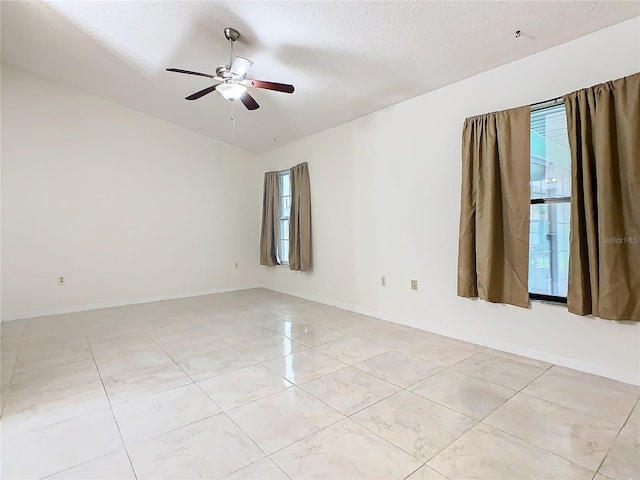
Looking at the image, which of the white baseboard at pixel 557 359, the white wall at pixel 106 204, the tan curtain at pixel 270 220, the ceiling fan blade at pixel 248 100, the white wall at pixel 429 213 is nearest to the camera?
the white baseboard at pixel 557 359

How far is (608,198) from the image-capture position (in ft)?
7.56

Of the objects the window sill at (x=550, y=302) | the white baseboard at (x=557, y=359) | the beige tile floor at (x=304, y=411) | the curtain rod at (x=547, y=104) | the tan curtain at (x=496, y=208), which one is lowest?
the beige tile floor at (x=304, y=411)

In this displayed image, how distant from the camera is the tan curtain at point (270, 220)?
235 inches

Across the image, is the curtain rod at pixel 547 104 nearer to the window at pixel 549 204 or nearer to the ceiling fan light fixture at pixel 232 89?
the window at pixel 549 204

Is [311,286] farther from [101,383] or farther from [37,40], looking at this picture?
[37,40]

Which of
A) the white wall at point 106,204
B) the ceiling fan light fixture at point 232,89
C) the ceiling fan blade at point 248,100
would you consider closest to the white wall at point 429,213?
the ceiling fan blade at point 248,100

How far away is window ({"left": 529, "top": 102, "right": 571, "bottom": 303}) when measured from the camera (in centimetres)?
271

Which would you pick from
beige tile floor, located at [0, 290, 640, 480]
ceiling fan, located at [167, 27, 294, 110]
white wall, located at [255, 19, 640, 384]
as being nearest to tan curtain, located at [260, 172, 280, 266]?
white wall, located at [255, 19, 640, 384]

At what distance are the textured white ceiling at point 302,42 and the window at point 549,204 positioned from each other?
2.15 feet

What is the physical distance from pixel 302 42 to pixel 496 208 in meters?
2.31

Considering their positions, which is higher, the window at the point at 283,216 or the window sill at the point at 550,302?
the window at the point at 283,216

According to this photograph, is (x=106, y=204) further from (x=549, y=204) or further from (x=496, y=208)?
(x=549, y=204)

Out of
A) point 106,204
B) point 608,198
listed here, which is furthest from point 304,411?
point 106,204

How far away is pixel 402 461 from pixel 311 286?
3773 mm
